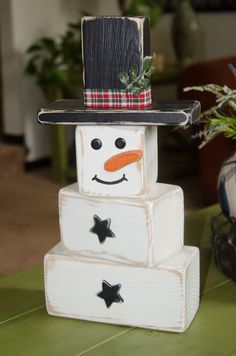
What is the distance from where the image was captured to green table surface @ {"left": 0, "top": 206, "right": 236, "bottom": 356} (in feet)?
3.52

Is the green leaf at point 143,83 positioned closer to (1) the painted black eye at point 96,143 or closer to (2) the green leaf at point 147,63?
(2) the green leaf at point 147,63

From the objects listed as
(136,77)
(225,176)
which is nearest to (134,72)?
(136,77)

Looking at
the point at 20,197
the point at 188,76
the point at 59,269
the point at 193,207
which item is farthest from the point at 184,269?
the point at 20,197

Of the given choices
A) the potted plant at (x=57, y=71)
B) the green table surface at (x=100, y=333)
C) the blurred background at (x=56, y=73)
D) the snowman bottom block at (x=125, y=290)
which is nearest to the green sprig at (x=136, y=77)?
the snowman bottom block at (x=125, y=290)

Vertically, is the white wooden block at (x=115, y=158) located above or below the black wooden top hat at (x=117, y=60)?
below

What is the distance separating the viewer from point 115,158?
1091mm

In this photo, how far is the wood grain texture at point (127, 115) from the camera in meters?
1.04

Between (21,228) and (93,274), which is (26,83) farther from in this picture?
(93,274)

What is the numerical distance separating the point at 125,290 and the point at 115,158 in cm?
23

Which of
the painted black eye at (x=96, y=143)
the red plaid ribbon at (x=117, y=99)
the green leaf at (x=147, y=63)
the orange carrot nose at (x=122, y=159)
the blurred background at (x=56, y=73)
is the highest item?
the green leaf at (x=147, y=63)

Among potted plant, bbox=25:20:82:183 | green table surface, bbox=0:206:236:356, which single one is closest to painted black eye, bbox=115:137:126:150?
green table surface, bbox=0:206:236:356

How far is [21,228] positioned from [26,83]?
1.27 m

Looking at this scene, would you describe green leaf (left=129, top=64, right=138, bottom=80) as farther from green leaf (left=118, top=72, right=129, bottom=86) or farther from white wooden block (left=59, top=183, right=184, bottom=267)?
white wooden block (left=59, top=183, right=184, bottom=267)

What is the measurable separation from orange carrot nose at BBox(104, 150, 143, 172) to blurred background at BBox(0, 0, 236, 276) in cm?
230
